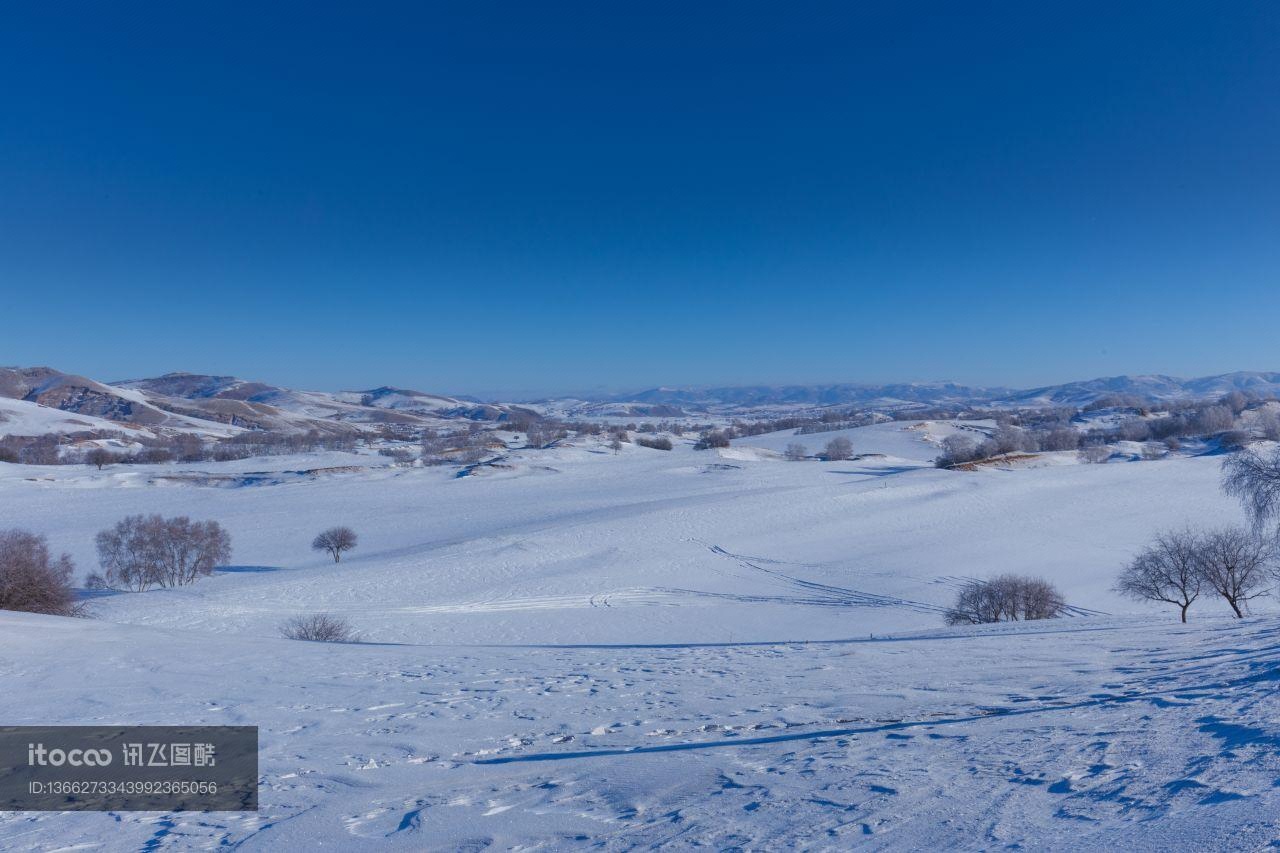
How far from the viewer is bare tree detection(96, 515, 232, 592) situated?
2878cm

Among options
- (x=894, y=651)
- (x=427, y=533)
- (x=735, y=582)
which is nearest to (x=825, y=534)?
(x=735, y=582)

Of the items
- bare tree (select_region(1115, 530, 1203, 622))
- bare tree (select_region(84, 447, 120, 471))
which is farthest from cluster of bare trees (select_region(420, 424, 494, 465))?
bare tree (select_region(1115, 530, 1203, 622))

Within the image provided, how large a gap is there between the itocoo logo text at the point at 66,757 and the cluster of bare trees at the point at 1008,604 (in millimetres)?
21227

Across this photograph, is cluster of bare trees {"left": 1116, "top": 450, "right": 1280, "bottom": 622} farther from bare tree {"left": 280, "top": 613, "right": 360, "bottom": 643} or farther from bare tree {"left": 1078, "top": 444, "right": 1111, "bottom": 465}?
bare tree {"left": 1078, "top": 444, "right": 1111, "bottom": 465}

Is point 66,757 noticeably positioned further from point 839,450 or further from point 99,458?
point 99,458

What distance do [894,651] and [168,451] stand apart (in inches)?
4028

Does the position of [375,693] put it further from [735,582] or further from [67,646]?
[735,582]

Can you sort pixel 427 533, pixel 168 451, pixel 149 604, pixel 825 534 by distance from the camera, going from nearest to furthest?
pixel 149 604
pixel 825 534
pixel 427 533
pixel 168 451

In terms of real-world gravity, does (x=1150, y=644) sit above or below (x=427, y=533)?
above

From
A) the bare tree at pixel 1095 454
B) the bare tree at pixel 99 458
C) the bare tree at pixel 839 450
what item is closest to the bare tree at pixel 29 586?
the bare tree at pixel 99 458

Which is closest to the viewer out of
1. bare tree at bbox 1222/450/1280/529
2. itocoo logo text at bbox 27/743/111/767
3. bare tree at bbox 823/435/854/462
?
itocoo logo text at bbox 27/743/111/767

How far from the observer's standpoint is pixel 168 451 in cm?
8712

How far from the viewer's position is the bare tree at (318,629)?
1653 centimetres

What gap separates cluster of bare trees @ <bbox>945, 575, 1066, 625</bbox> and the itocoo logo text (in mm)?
21227
